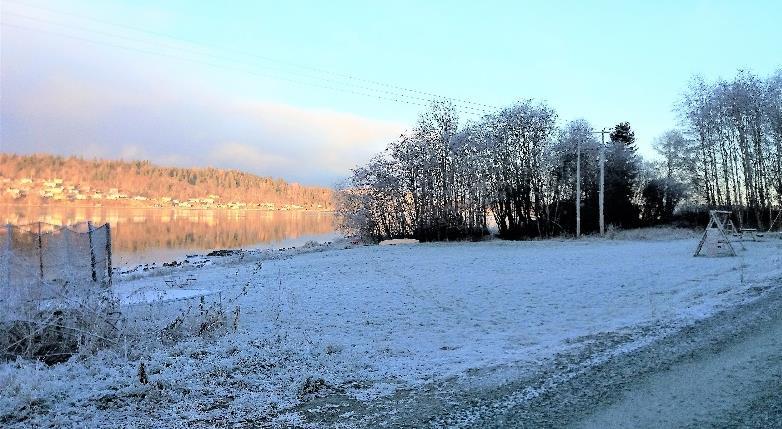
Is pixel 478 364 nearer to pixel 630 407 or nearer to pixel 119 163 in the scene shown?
pixel 630 407

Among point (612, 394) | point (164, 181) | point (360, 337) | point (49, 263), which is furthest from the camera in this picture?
point (164, 181)

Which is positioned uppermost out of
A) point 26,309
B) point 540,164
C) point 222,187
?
point 222,187

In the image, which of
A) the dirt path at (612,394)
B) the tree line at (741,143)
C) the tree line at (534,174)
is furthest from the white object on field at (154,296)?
the tree line at (741,143)

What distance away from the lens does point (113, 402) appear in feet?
17.5

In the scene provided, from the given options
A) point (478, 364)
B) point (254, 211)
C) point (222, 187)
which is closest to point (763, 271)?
point (478, 364)

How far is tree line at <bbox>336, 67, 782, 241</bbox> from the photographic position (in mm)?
39375

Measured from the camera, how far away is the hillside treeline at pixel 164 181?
44.3m

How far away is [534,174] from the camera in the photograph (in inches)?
1684

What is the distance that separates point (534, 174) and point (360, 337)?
3650 centimetres

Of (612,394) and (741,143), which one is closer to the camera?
(612,394)

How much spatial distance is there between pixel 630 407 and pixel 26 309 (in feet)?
24.7

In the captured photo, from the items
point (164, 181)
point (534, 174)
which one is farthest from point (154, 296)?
point (164, 181)

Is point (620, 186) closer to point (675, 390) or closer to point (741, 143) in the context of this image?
point (741, 143)

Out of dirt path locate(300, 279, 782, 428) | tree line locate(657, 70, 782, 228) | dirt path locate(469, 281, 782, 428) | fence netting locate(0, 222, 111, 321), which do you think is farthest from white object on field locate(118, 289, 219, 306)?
tree line locate(657, 70, 782, 228)
